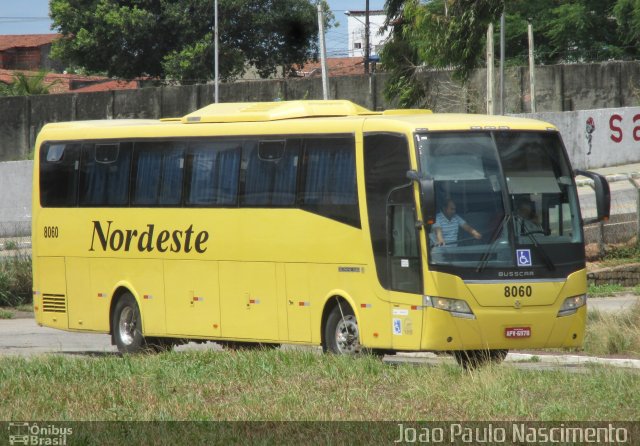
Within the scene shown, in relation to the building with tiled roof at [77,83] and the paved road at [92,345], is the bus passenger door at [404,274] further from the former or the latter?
the building with tiled roof at [77,83]

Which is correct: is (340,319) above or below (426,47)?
below

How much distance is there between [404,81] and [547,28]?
33257 mm

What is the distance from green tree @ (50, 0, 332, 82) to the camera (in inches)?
2544

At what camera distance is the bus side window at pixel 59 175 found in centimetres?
1914

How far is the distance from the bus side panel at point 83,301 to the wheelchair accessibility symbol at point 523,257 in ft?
22.9

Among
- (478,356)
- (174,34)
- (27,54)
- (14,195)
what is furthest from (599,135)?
(27,54)

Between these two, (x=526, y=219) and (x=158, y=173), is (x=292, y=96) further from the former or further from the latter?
(x=526, y=219)

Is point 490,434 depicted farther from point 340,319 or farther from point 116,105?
point 116,105

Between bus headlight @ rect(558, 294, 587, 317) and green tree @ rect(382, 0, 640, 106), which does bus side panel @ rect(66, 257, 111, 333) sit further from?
green tree @ rect(382, 0, 640, 106)

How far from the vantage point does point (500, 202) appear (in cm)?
1438

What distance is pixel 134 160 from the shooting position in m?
18.3

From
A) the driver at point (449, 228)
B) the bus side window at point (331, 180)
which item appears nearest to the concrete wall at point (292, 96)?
the bus side window at point (331, 180)

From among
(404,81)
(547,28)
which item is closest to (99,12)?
(547,28)

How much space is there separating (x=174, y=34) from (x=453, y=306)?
2122 inches
